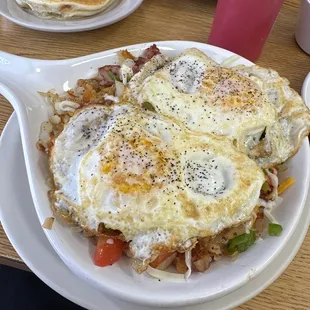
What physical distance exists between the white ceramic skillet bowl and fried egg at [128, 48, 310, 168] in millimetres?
79

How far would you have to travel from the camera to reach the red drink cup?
1443mm

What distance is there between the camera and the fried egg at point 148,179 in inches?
35.1

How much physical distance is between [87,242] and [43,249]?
0.12 metres

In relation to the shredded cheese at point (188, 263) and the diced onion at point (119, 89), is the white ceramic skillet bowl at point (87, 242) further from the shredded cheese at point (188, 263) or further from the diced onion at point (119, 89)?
the diced onion at point (119, 89)

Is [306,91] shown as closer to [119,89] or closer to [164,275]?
[119,89]

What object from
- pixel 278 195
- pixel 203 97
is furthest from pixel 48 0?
pixel 278 195

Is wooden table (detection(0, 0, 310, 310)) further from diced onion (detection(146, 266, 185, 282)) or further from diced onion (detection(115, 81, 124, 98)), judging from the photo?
diced onion (detection(146, 266, 185, 282))

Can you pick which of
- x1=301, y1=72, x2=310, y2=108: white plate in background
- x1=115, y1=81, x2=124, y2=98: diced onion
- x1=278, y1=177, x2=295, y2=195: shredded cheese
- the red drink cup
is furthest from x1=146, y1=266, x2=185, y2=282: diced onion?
the red drink cup

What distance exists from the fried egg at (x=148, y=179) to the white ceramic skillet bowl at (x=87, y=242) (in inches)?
2.1

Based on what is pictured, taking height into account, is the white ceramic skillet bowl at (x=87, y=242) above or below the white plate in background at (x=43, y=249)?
above

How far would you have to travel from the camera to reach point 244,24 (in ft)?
4.94

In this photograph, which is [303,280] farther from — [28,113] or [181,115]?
[28,113]

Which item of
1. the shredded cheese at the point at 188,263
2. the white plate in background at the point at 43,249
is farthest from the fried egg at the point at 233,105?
the shredded cheese at the point at 188,263

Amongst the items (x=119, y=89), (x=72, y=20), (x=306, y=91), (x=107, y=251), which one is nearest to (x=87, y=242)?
(x=107, y=251)
